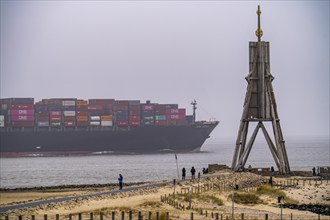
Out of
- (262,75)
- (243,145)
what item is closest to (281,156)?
(243,145)

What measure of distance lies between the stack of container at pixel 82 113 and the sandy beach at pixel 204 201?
131040 millimetres

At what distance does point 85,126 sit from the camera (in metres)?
188

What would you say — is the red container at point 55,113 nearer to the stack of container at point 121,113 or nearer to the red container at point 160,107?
the stack of container at point 121,113

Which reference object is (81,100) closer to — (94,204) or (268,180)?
(268,180)

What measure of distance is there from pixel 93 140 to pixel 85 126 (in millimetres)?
4465

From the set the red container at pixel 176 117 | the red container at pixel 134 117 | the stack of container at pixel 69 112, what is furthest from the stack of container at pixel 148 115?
the stack of container at pixel 69 112

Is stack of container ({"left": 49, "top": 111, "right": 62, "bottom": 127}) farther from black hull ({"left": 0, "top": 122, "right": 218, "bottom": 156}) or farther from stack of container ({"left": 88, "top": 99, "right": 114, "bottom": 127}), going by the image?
stack of container ({"left": 88, "top": 99, "right": 114, "bottom": 127})

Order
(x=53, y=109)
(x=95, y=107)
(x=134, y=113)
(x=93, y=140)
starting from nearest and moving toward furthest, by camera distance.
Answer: (x=93, y=140), (x=53, y=109), (x=134, y=113), (x=95, y=107)

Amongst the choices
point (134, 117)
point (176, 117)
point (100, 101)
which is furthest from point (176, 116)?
point (100, 101)

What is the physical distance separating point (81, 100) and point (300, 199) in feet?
481

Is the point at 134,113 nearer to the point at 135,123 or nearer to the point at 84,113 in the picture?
the point at 135,123

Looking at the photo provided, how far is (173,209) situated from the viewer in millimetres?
39250

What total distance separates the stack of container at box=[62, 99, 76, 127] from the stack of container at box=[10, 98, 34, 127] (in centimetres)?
879

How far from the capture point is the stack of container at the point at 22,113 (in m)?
186
